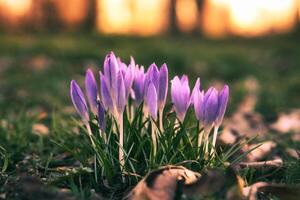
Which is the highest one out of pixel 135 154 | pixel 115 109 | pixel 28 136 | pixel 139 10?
pixel 115 109

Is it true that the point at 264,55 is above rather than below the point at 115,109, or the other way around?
below

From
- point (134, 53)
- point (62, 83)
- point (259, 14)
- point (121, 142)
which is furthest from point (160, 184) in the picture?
point (259, 14)

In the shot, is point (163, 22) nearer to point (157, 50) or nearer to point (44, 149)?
point (157, 50)

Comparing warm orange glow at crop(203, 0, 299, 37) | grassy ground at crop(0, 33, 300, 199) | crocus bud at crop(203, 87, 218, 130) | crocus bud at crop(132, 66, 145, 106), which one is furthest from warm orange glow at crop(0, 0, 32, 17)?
crocus bud at crop(203, 87, 218, 130)

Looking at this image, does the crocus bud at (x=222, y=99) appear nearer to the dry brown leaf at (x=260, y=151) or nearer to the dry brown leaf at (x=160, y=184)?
the dry brown leaf at (x=160, y=184)

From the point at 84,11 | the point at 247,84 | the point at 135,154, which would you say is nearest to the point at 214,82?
the point at 247,84

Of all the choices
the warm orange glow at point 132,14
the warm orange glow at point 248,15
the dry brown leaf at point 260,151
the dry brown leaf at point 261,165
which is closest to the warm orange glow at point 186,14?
the warm orange glow at point 248,15

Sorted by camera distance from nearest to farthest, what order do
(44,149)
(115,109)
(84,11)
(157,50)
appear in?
(115,109) → (44,149) → (157,50) → (84,11)
